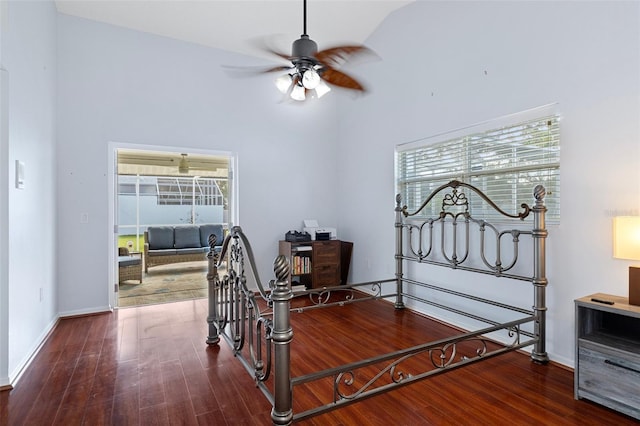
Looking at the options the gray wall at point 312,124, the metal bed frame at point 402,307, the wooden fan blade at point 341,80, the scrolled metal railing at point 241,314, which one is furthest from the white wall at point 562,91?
the scrolled metal railing at point 241,314

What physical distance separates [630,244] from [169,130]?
4.67 meters

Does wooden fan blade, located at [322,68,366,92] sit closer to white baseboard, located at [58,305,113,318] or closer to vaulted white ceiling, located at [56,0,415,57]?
vaulted white ceiling, located at [56,0,415,57]

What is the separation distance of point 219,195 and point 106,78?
148 inches

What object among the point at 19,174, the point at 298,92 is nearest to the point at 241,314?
the point at 298,92

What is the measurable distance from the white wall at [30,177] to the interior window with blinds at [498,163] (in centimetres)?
376

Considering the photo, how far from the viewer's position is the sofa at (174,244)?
22.2 feet

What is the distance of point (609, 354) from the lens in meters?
2.01

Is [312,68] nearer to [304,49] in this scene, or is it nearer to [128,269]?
[304,49]

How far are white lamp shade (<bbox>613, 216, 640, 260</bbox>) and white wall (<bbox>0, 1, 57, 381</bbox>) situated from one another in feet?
13.4

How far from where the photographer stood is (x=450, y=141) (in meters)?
3.57

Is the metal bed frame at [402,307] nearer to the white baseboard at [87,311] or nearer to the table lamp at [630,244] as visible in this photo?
the table lamp at [630,244]

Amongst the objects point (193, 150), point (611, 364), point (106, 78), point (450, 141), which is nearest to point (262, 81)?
point (193, 150)

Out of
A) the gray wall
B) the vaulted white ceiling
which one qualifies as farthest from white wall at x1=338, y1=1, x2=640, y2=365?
the vaulted white ceiling

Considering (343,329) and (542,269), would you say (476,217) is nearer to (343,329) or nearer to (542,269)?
(542,269)
